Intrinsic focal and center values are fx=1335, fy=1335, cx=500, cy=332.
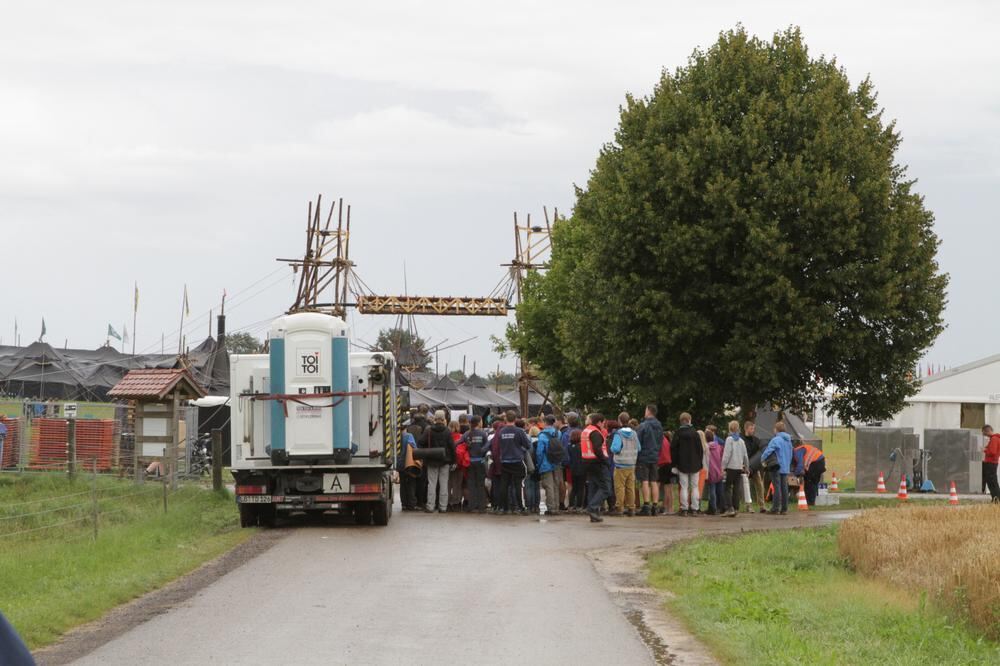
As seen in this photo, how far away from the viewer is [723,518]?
23.8 meters

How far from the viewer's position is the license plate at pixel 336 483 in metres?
20.7

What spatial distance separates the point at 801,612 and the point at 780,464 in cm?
1288

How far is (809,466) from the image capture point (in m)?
27.2

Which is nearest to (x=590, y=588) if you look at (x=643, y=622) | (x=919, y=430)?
(x=643, y=622)

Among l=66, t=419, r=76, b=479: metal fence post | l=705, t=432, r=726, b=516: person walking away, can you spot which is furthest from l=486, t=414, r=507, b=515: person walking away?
l=66, t=419, r=76, b=479: metal fence post

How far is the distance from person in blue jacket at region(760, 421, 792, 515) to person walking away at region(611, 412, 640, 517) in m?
2.69

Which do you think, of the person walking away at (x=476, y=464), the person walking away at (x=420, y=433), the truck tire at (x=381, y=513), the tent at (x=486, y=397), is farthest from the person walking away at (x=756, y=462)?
the tent at (x=486, y=397)

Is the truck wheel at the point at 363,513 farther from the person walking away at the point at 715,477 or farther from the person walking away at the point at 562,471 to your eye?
the person walking away at the point at 715,477

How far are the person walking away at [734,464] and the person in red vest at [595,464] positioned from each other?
262cm

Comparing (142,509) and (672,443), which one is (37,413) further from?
(672,443)

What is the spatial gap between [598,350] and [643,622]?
21.2 meters

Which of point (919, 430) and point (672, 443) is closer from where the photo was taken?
point (672, 443)

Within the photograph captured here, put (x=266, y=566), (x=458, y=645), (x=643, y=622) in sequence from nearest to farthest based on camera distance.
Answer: (x=458, y=645) < (x=643, y=622) < (x=266, y=566)

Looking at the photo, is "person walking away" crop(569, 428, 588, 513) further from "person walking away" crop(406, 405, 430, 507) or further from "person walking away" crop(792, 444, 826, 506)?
"person walking away" crop(792, 444, 826, 506)
